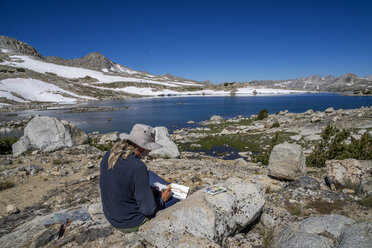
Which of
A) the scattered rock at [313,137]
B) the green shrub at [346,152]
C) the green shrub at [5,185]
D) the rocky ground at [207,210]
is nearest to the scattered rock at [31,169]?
the rocky ground at [207,210]

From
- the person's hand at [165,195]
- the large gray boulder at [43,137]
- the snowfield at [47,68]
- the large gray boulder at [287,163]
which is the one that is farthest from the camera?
the snowfield at [47,68]

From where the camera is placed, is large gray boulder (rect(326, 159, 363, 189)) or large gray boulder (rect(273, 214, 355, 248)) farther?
large gray boulder (rect(326, 159, 363, 189))

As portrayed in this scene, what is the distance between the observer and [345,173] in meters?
6.21

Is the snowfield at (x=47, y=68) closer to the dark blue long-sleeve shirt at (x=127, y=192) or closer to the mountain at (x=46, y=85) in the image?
the mountain at (x=46, y=85)

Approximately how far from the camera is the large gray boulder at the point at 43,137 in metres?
11.7

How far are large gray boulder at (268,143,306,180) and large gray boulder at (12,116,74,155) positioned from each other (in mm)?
11332

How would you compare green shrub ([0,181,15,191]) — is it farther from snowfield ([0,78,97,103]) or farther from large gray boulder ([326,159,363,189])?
snowfield ([0,78,97,103])

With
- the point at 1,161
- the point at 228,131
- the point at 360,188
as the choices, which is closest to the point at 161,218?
the point at 360,188

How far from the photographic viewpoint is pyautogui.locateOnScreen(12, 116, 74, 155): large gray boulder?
11.7m

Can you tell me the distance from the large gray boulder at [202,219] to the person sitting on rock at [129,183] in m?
0.25

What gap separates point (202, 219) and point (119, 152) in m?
1.57

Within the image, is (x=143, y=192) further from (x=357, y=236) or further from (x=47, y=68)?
(x=47, y=68)

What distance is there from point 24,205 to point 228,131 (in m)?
18.8

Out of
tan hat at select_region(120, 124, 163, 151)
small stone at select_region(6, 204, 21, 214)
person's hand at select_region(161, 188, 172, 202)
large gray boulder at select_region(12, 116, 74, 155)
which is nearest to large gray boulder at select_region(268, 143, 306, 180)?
person's hand at select_region(161, 188, 172, 202)
